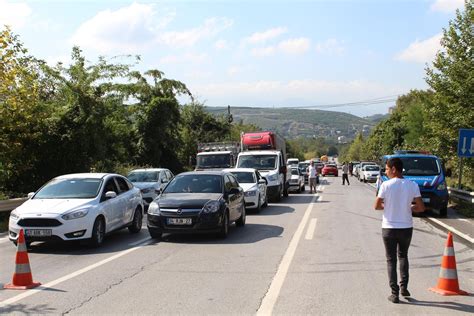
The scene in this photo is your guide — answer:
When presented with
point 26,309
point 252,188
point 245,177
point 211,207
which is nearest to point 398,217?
point 26,309

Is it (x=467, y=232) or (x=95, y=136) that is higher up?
(x=95, y=136)

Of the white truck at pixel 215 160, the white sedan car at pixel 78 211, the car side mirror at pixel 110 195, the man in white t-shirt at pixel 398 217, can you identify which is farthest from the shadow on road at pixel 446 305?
the white truck at pixel 215 160

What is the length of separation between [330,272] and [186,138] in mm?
37281

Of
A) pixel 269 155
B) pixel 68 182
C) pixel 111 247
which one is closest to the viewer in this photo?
pixel 111 247

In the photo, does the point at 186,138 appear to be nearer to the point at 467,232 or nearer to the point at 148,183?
the point at 148,183

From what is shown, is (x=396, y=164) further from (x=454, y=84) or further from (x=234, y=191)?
(x=454, y=84)

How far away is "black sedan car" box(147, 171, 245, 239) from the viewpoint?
11.1 m

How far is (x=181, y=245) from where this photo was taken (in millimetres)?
10891

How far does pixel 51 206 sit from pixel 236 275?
4.47m

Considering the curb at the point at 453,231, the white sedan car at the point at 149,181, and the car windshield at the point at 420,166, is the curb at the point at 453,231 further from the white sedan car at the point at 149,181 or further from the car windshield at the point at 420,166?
the white sedan car at the point at 149,181

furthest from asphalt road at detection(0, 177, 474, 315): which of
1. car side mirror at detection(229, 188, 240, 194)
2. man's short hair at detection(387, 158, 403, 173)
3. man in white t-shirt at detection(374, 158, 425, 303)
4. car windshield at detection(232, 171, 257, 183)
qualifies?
car windshield at detection(232, 171, 257, 183)

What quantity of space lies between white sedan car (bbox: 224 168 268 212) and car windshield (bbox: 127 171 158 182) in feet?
12.0

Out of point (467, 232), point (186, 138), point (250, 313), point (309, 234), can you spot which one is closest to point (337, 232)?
point (309, 234)

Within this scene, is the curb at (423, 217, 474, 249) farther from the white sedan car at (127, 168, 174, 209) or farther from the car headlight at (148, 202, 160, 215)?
the white sedan car at (127, 168, 174, 209)
